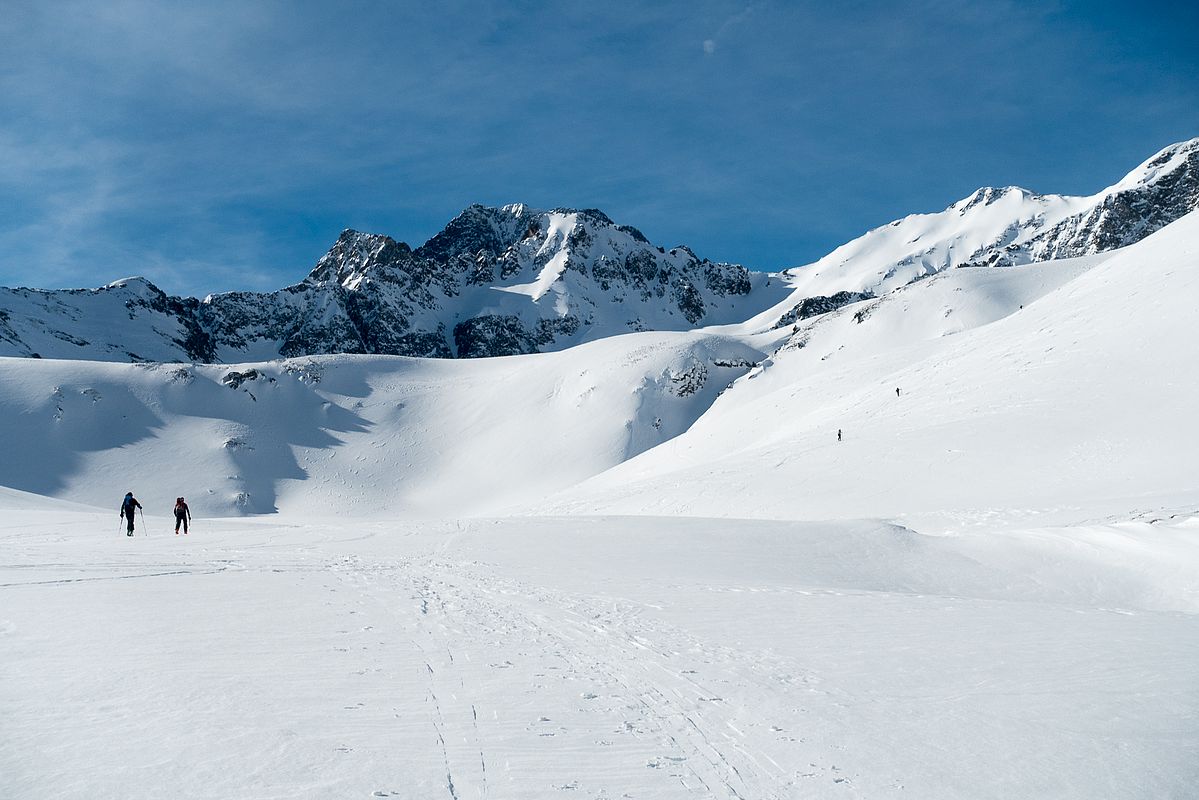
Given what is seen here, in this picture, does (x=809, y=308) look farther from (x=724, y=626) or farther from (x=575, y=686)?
(x=575, y=686)

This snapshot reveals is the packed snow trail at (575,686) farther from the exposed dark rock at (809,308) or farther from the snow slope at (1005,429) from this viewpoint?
the exposed dark rock at (809,308)

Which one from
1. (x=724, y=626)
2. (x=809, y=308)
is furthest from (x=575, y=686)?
(x=809, y=308)

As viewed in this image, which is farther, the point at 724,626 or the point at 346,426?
the point at 346,426

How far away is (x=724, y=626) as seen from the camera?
29.2ft

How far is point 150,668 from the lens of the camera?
6180 mm

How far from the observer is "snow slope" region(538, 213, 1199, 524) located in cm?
2361

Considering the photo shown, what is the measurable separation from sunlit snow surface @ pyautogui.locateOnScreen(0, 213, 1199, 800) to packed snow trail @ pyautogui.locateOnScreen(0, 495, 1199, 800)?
35 mm

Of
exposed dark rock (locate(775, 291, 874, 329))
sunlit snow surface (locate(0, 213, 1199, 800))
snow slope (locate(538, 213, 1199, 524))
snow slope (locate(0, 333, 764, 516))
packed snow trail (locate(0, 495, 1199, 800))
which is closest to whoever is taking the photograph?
packed snow trail (locate(0, 495, 1199, 800))

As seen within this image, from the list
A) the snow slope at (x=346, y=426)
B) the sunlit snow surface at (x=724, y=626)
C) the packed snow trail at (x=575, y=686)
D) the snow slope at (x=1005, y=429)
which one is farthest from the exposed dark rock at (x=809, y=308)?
the packed snow trail at (x=575, y=686)

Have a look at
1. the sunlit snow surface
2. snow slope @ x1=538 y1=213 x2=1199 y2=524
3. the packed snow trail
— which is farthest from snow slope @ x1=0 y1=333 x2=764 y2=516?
the packed snow trail

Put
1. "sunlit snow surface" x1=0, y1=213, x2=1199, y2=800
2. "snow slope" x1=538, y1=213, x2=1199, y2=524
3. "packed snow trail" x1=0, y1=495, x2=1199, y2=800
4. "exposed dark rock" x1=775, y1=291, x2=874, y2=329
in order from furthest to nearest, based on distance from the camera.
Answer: "exposed dark rock" x1=775, y1=291, x2=874, y2=329 → "snow slope" x1=538, y1=213, x2=1199, y2=524 → "sunlit snow surface" x1=0, y1=213, x2=1199, y2=800 → "packed snow trail" x1=0, y1=495, x2=1199, y2=800

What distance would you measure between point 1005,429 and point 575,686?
91.5 ft

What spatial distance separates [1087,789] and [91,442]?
79.7 m

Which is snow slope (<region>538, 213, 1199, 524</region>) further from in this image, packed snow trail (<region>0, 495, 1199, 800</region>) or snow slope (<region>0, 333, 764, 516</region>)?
snow slope (<region>0, 333, 764, 516</region>)
